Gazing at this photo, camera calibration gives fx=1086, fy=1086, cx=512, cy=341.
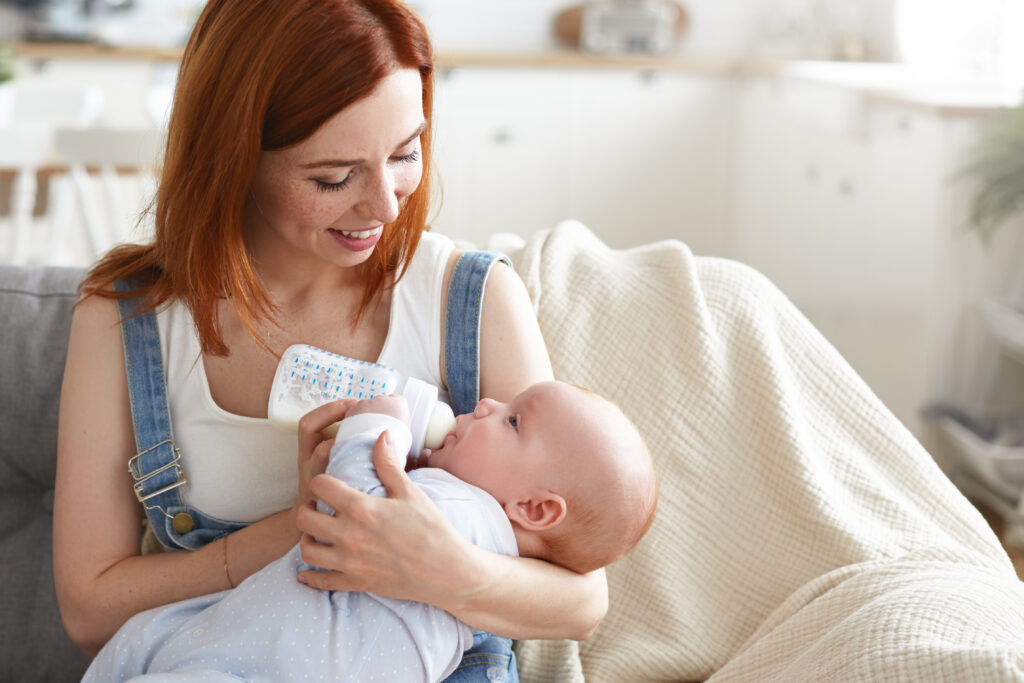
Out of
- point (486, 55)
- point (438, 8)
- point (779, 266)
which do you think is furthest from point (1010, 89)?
point (438, 8)

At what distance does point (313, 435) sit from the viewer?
110cm

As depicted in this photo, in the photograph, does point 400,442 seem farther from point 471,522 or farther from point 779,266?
point 779,266

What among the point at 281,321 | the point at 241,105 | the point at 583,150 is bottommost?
the point at 583,150

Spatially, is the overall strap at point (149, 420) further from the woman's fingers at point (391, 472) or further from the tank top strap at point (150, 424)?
the woman's fingers at point (391, 472)

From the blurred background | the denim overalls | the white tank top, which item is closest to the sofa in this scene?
the denim overalls

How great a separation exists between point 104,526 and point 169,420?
0.14 m

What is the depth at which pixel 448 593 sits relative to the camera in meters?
1.02

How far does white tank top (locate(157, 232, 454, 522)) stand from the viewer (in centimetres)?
124

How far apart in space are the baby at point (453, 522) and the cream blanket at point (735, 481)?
28 cm

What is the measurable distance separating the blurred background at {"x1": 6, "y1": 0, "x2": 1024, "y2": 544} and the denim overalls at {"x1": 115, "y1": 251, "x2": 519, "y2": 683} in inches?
61.3

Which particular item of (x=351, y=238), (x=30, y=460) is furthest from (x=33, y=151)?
(x=351, y=238)

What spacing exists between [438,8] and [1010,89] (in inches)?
105

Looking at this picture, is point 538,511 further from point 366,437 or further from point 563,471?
point 366,437

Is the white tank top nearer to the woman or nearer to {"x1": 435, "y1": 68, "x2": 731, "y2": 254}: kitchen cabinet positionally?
the woman
